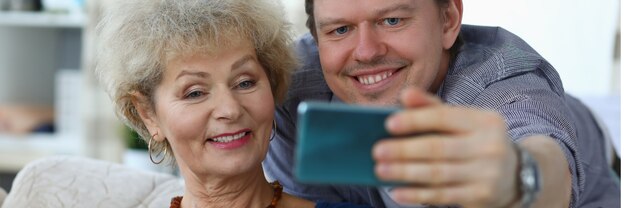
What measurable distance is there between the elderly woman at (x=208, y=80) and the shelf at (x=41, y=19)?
2893 millimetres

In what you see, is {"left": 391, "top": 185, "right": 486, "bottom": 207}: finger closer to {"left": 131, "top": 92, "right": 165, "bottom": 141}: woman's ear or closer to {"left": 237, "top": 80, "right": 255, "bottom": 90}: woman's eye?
{"left": 237, "top": 80, "right": 255, "bottom": 90}: woman's eye

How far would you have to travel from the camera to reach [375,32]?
5.01ft

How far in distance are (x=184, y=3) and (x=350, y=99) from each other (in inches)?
13.9

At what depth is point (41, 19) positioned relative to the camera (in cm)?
436

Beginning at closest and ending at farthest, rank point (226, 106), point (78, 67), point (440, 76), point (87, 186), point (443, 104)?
point (443, 104), point (226, 106), point (440, 76), point (87, 186), point (78, 67)

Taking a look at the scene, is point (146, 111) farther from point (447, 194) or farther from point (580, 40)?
point (580, 40)

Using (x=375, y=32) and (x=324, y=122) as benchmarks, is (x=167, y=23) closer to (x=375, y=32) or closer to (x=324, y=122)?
(x=375, y=32)

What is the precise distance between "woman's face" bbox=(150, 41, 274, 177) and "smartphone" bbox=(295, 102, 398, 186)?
603mm

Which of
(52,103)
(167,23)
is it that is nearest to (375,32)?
(167,23)

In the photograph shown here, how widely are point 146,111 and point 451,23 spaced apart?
0.59 metres

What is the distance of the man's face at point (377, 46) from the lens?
59.7 inches

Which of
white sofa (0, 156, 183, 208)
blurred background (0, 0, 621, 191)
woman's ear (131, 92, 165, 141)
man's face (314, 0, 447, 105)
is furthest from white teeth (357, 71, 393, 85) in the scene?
blurred background (0, 0, 621, 191)

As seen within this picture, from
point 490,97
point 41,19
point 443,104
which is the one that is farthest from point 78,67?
point 443,104

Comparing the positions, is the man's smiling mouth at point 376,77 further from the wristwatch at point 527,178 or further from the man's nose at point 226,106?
the wristwatch at point 527,178
